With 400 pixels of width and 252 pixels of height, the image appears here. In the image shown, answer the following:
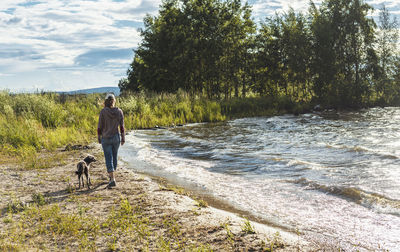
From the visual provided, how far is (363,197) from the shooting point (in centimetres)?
667

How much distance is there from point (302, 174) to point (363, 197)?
7.19ft

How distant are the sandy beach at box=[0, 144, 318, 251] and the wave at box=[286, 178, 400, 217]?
7.34ft

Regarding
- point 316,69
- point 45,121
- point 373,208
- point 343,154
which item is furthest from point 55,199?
point 316,69

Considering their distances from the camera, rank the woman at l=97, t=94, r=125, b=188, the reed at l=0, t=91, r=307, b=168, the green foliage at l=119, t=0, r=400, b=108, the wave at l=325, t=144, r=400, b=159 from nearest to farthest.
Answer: the woman at l=97, t=94, r=125, b=188
the wave at l=325, t=144, r=400, b=159
the reed at l=0, t=91, r=307, b=168
the green foliage at l=119, t=0, r=400, b=108

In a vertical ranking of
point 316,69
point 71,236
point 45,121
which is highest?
point 316,69

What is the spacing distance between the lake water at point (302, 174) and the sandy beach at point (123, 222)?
82cm

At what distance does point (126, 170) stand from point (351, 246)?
662cm

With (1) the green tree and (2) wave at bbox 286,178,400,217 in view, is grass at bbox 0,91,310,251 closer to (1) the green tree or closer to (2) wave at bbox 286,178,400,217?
(2) wave at bbox 286,178,400,217

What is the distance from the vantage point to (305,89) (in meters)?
35.5

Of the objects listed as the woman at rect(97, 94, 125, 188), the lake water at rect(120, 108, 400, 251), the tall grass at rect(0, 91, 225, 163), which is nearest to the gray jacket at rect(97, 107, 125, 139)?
the woman at rect(97, 94, 125, 188)

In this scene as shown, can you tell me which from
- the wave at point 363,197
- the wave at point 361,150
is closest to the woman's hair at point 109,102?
the wave at point 363,197

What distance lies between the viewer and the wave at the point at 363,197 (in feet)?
19.8

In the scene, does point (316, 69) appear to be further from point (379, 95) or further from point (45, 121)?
point (45, 121)

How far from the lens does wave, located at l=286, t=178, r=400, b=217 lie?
6.04 metres
